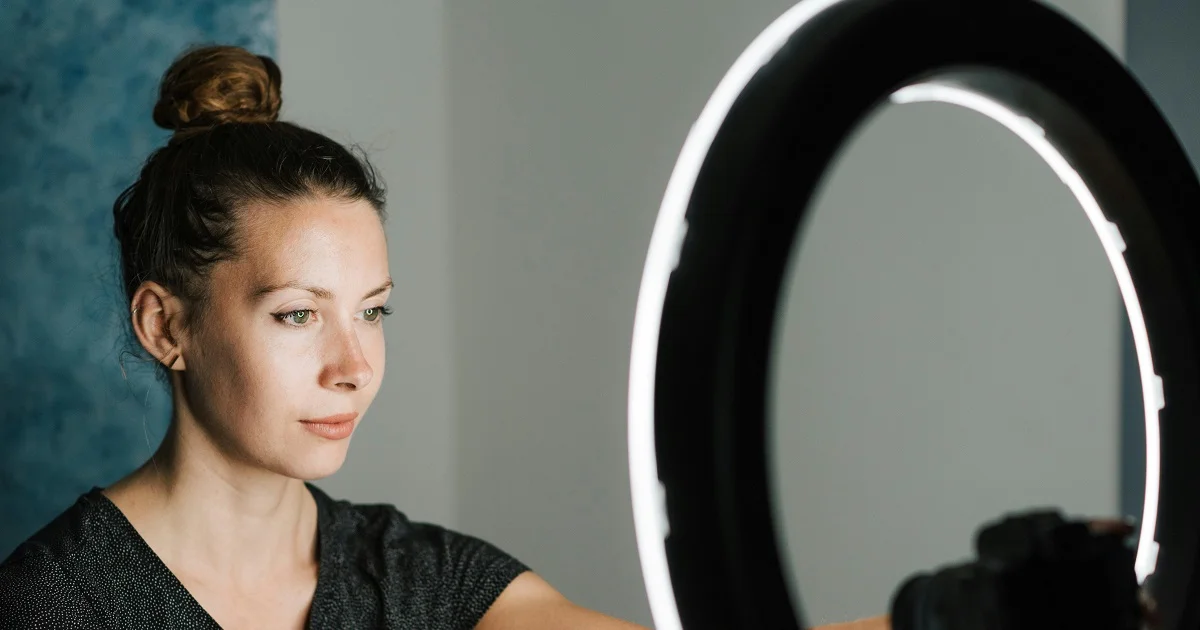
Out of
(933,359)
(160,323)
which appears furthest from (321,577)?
(933,359)

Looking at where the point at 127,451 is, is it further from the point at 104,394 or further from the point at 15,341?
the point at 15,341

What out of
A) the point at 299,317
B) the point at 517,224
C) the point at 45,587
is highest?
the point at 517,224

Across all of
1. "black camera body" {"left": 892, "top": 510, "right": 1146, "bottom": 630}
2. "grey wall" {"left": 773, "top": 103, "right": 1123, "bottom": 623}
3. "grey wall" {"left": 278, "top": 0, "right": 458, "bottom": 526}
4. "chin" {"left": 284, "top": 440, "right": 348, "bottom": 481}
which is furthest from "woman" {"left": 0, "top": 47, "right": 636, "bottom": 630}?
"black camera body" {"left": 892, "top": 510, "right": 1146, "bottom": 630}

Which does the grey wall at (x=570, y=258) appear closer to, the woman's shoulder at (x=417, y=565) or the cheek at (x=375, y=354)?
the woman's shoulder at (x=417, y=565)

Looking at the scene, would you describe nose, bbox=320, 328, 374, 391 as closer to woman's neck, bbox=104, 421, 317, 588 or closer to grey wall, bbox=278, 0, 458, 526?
woman's neck, bbox=104, 421, 317, 588

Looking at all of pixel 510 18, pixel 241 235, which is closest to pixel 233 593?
pixel 241 235

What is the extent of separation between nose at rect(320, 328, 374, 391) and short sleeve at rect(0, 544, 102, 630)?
321 millimetres

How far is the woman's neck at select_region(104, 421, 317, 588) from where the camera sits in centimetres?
108

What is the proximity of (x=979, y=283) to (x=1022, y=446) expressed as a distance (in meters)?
0.22

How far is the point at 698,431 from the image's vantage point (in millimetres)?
289

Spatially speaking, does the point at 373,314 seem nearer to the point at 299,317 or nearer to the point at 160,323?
the point at 299,317

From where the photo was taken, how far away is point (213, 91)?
1.15 metres

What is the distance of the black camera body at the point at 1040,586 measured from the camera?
0.33 meters

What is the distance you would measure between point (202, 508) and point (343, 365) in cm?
24
